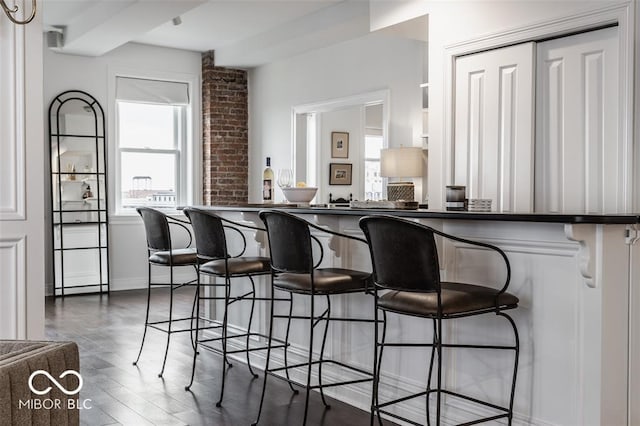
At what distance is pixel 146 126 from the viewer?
8.23 metres

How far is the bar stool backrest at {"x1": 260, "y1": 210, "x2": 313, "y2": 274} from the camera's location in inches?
122

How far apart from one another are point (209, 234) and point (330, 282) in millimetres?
1001

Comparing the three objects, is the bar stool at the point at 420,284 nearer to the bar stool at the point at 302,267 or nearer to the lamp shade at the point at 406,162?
the bar stool at the point at 302,267

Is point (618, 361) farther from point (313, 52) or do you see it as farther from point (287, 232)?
point (313, 52)

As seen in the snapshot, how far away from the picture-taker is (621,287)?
2.52 m

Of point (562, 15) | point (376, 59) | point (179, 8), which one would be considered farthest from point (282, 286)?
point (376, 59)

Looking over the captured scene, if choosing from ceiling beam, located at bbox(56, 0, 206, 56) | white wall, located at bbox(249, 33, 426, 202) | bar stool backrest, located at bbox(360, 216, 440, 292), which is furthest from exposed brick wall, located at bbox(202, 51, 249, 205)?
bar stool backrest, located at bbox(360, 216, 440, 292)

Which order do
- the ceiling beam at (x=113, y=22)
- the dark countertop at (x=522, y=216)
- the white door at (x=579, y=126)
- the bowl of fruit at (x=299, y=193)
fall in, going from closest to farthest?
1. the dark countertop at (x=522, y=216)
2. the white door at (x=579, y=126)
3. the bowl of fruit at (x=299, y=193)
4. the ceiling beam at (x=113, y=22)

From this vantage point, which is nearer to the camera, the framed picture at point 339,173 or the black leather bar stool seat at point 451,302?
the black leather bar stool seat at point 451,302

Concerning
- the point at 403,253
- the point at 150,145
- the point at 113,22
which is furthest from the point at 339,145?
the point at 403,253

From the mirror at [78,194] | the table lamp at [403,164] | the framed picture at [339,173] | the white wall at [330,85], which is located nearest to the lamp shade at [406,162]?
the table lamp at [403,164]

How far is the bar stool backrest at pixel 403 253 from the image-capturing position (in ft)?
7.89

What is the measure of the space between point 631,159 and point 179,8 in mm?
4002

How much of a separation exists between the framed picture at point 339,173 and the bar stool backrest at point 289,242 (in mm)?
5470
